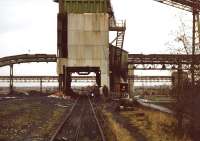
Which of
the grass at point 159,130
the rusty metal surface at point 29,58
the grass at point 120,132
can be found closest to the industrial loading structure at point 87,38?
the rusty metal surface at point 29,58

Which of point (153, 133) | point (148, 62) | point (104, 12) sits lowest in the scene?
point (153, 133)

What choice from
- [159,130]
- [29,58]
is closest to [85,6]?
[29,58]

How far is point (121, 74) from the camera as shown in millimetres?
59375

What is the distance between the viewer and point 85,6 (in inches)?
2087

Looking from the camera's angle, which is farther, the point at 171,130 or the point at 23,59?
the point at 23,59

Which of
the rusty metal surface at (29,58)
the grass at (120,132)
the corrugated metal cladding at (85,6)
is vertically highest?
the corrugated metal cladding at (85,6)

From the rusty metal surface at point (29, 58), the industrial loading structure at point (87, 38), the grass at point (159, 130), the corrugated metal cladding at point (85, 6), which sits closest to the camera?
the grass at point (159, 130)

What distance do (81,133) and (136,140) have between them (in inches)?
122

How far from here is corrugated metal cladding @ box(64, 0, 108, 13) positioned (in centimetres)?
5275

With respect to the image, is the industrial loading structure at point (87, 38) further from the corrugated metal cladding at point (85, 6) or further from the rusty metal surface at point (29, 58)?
the rusty metal surface at point (29, 58)

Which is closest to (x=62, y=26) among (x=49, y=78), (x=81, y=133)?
(x=81, y=133)

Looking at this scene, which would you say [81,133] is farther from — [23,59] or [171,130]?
[23,59]

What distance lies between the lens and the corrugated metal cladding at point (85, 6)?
173 ft

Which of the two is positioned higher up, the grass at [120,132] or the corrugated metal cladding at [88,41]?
the corrugated metal cladding at [88,41]
